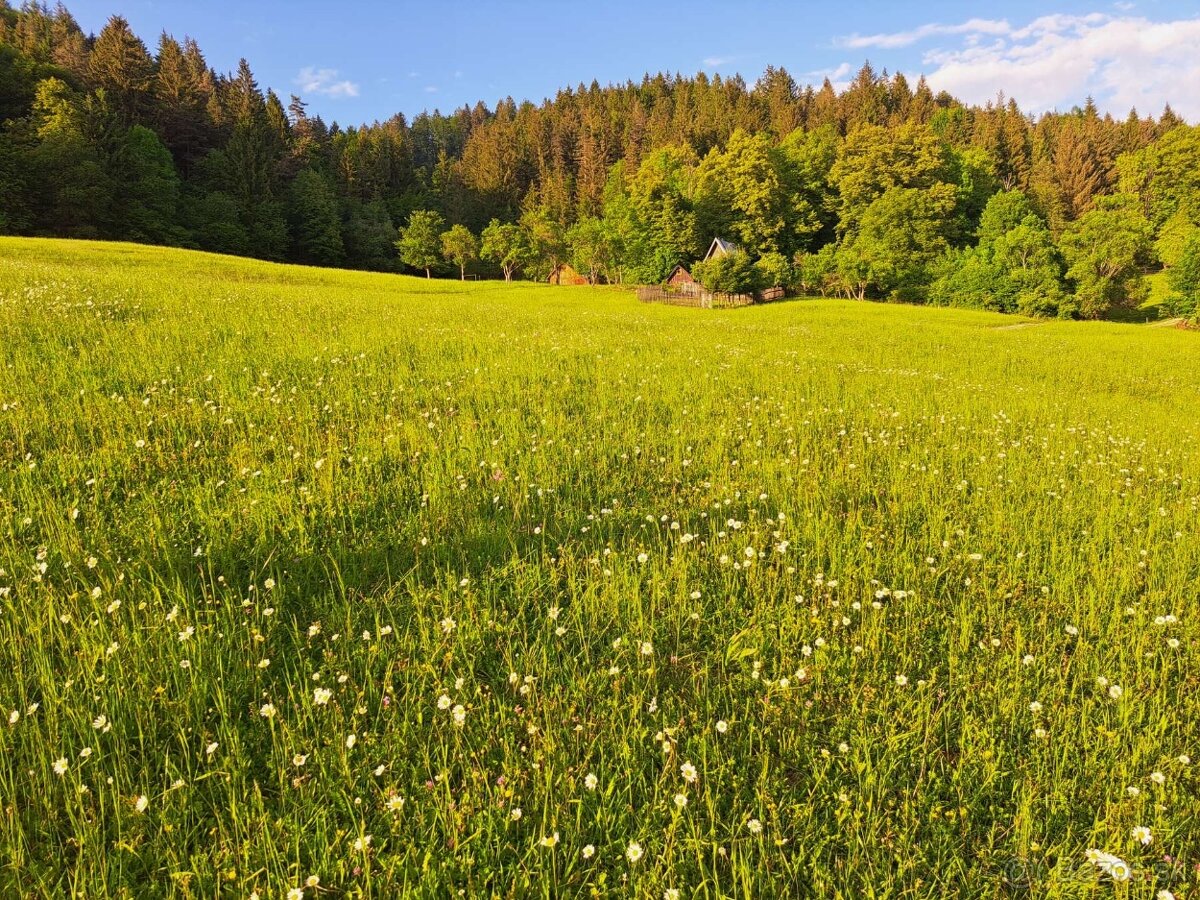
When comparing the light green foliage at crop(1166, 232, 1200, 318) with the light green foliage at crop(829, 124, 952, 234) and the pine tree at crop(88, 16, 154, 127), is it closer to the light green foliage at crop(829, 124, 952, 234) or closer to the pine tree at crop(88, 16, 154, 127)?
the light green foliage at crop(829, 124, 952, 234)

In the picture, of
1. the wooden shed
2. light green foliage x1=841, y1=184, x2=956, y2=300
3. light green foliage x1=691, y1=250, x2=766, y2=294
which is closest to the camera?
light green foliage x1=691, y1=250, x2=766, y2=294

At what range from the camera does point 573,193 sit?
122 m

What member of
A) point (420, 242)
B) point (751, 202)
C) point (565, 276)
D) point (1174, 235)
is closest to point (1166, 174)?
point (1174, 235)

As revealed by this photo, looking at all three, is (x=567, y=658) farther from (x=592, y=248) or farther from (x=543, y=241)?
(x=543, y=241)

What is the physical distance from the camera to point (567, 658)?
296 centimetres

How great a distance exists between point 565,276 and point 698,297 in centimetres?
4426

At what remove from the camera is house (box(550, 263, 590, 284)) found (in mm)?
103250

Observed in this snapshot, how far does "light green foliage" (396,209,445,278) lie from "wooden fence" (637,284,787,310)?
44223mm

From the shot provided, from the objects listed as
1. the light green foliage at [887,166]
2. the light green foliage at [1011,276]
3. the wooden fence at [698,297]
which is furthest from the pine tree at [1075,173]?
the wooden fence at [698,297]

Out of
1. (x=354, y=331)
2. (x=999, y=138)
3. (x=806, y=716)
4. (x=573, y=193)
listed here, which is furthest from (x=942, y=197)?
(x=806, y=716)

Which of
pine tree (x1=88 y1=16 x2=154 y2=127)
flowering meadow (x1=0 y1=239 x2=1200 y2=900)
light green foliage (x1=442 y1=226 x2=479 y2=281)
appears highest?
pine tree (x1=88 y1=16 x2=154 y2=127)

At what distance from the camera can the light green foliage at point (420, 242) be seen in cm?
9388

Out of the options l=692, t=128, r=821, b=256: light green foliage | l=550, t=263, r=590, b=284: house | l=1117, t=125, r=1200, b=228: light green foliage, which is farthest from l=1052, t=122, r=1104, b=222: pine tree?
l=550, t=263, r=590, b=284: house

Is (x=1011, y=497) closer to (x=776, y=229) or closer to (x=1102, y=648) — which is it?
(x=1102, y=648)
